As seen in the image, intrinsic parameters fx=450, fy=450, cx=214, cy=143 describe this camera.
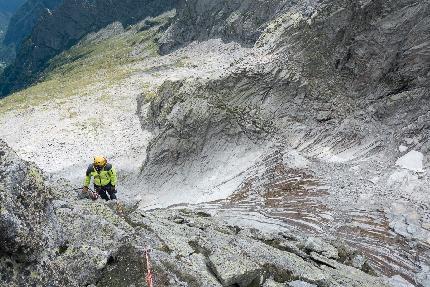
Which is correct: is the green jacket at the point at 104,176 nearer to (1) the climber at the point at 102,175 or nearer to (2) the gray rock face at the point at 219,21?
(1) the climber at the point at 102,175

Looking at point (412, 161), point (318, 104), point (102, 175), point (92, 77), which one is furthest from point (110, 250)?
point (92, 77)

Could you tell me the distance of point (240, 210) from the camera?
88.0ft

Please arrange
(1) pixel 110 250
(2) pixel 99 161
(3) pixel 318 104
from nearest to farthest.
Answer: (1) pixel 110 250 < (2) pixel 99 161 < (3) pixel 318 104

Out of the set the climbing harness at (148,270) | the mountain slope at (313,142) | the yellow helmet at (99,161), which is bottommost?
the mountain slope at (313,142)

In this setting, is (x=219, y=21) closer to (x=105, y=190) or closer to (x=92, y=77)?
(x=92, y=77)

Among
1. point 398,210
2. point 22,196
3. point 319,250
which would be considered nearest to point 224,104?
point 398,210

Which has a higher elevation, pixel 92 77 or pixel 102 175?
pixel 102 175

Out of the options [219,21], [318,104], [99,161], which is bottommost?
[219,21]

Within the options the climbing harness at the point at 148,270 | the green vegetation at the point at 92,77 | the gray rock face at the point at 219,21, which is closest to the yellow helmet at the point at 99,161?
the climbing harness at the point at 148,270

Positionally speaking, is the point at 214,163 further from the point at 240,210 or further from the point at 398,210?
the point at 398,210

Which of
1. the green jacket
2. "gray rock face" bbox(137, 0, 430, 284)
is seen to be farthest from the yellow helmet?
"gray rock face" bbox(137, 0, 430, 284)

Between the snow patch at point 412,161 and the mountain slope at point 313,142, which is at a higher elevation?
the mountain slope at point 313,142

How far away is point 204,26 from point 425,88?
88619 mm

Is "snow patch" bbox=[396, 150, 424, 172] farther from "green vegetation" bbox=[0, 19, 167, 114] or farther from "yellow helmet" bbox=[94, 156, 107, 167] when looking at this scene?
"green vegetation" bbox=[0, 19, 167, 114]
